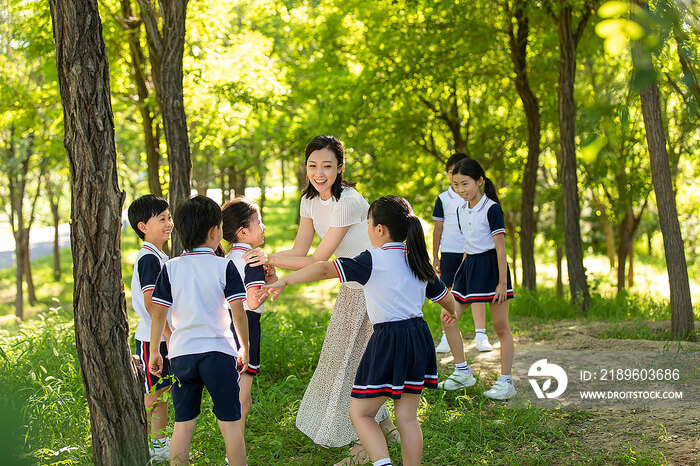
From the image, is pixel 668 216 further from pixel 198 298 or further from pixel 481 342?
pixel 198 298

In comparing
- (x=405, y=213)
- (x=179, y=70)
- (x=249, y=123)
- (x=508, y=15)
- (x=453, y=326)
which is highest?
(x=508, y=15)

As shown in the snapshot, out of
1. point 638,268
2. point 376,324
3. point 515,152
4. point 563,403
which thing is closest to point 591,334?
point 563,403

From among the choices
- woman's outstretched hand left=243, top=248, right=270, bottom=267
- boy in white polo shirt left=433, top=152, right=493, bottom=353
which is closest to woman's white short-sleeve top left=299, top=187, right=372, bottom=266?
woman's outstretched hand left=243, top=248, right=270, bottom=267

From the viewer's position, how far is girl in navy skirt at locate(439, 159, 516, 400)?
4.91 m

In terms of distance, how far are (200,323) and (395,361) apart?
99 centimetres

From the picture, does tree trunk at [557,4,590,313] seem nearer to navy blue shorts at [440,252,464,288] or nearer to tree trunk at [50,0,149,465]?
navy blue shorts at [440,252,464,288]

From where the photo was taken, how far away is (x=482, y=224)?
511 cm

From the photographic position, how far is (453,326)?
507cm

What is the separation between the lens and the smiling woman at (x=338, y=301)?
3.84 m

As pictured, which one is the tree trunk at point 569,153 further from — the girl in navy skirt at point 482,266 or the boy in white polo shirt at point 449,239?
the girl in navy skirt at point 482,266

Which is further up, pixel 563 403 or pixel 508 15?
pixel 508 15

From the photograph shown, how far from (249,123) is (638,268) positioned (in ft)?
58.3

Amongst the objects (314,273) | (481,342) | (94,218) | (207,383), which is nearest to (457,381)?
(481,342)

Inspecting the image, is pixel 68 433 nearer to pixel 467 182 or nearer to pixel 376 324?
pixel 376 324
